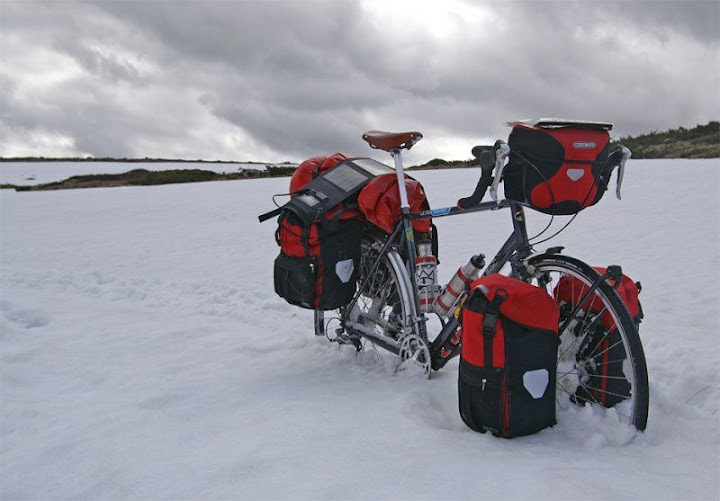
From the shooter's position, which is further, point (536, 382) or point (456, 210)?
point (456, 210)

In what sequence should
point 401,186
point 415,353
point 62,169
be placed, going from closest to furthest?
point 415,353 → point 401,186 → point 62,169

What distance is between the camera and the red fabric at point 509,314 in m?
2.48

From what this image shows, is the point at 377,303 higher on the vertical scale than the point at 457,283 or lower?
lower

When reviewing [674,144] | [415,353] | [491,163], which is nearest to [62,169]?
[674,144]

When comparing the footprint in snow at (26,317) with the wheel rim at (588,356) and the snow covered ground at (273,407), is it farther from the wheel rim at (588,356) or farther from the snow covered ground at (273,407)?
the wheel rim at (588,356)

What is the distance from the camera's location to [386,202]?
11.3 feet

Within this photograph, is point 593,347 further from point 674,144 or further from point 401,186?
point 674,144

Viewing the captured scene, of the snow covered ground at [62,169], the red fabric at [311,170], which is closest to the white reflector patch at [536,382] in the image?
the red fabric at [311,170]

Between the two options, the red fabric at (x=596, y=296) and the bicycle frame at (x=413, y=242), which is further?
the bicycle frame at (x=413, y=242)

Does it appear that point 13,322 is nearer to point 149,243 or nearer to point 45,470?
point 45,470

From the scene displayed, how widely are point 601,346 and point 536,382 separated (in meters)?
0.41

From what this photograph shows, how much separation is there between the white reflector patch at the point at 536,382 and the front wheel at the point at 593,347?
256mm

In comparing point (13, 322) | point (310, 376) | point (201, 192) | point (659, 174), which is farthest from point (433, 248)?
point (201, 192)

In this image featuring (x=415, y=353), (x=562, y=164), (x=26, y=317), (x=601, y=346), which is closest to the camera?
(x=562, y=164)
